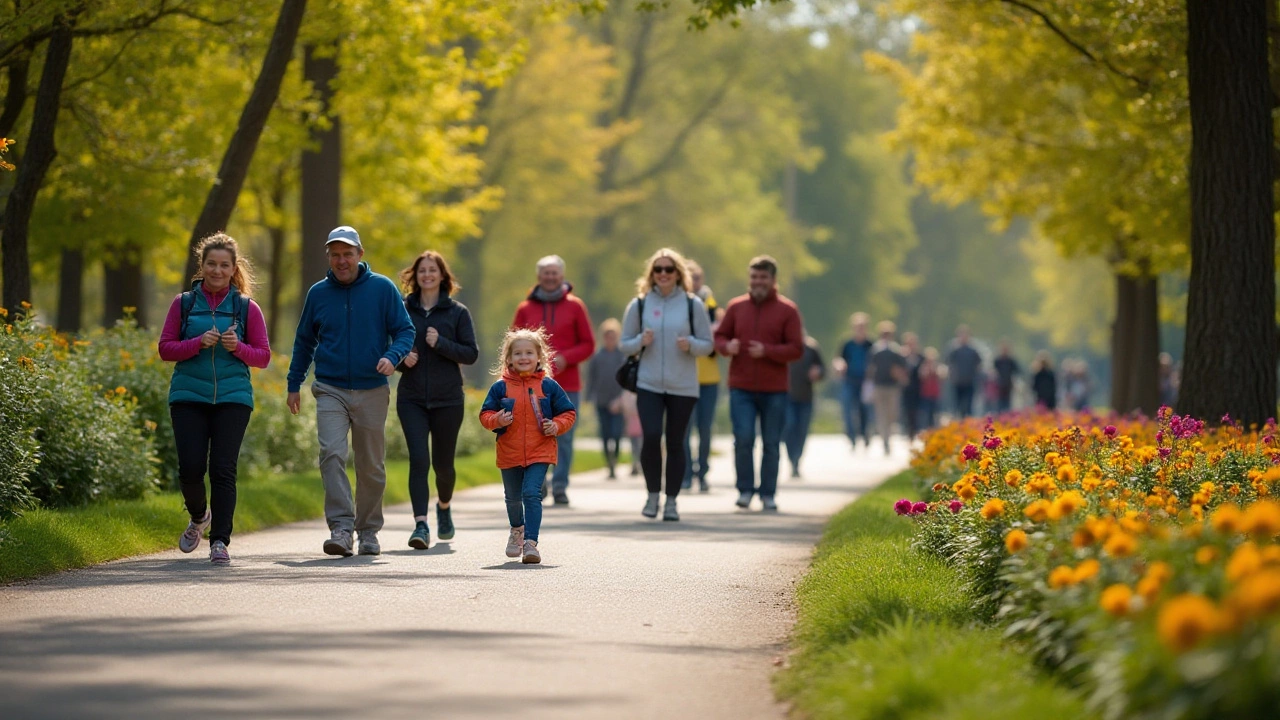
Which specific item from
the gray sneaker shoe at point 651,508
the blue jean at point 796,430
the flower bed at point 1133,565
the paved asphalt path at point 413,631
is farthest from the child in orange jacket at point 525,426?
the blue jean at point 796,430

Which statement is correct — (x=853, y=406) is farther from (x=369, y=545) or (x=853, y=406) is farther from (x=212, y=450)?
(x=212, y=450)

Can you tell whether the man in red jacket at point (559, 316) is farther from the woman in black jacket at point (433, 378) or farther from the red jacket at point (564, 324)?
the woman in black jacket at point (433, 378)

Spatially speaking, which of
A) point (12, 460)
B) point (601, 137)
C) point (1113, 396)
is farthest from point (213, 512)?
point (601, 137)

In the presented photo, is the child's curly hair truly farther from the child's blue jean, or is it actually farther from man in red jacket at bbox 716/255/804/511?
man in red jacket at bbox 716/255/804/511

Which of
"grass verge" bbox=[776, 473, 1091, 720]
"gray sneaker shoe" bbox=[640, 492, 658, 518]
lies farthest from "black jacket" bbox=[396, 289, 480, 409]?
"grass verge" bbox=[776, 473, 1091, 720]

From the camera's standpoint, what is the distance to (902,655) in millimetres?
6527

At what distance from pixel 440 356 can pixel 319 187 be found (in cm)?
965

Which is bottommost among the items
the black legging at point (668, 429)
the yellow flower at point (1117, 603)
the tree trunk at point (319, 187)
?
the yellow flower at point (1117, 603)

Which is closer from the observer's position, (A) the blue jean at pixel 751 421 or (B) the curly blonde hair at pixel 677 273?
(B) the curly blonde hair at pixel 677 273

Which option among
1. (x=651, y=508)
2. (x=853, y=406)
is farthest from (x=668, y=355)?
Answer: (x=853, y=406)

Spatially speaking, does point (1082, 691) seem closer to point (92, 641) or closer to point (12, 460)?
point (92, 641)

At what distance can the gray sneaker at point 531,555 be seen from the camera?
11.0 meters

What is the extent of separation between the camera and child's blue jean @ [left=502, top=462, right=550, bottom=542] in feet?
36.7

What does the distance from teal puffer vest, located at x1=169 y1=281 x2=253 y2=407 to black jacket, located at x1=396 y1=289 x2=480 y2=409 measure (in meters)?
1.37
